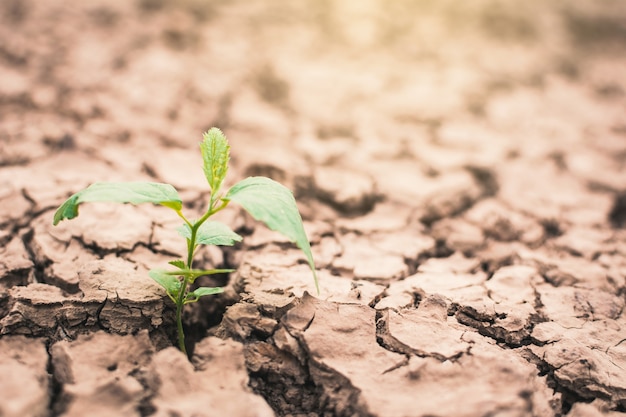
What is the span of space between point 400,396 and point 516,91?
215 cm

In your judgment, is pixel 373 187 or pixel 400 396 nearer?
pixel 400 396

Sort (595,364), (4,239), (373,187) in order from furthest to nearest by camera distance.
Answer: (373,187) → (4,239) → (595,364)

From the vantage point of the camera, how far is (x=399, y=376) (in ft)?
3.81

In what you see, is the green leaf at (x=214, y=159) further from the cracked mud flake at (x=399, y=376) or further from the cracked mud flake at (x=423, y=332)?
the cracked mud flake at (x=423, y=332)

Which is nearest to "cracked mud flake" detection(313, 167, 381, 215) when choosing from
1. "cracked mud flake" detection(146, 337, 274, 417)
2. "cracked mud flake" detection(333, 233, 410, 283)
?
"cracked mud flake" detection(333, 233, 410, 283)

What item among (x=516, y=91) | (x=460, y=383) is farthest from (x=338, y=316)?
(x=516, y=91)

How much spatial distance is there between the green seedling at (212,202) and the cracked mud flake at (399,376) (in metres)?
0.28

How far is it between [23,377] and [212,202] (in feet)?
1.91

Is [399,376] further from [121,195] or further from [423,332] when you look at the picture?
[121,195]

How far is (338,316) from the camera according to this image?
131cm

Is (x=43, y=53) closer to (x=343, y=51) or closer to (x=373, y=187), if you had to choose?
(x=343, y=51)

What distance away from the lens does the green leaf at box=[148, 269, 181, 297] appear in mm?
1200

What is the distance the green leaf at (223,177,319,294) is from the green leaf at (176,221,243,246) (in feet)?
0.49

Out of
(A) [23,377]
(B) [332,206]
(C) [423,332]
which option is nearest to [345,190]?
(B) [332,206]
